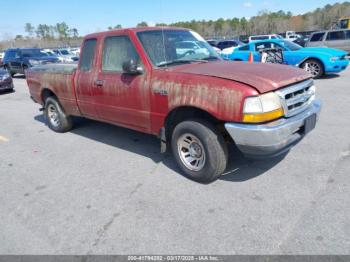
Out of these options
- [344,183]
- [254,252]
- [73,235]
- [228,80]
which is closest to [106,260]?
[73,235]

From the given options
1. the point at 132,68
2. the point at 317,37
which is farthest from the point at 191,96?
the point at 317,37

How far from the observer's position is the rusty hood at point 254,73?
302 centimetres

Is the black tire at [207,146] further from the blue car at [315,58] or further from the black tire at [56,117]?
the blue car at [315,58]

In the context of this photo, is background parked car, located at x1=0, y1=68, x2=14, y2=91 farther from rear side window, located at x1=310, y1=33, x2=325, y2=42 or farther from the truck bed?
rear side window, located at x1=310, y1=33, x2=325, y2=42

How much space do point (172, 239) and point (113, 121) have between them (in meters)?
2.48

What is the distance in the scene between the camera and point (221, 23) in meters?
89.4

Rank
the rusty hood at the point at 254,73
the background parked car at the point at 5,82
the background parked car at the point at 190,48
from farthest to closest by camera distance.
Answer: the background parked car at the point at 5,82 < the background parked car at the point at 190,48 < the rusty hood at the point at 254,73

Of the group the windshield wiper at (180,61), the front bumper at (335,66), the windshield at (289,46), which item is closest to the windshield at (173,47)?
the windshield wiper at (180,61)

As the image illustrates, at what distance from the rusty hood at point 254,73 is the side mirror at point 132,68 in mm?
468

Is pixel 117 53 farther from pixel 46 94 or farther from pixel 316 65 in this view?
pixel 316 65

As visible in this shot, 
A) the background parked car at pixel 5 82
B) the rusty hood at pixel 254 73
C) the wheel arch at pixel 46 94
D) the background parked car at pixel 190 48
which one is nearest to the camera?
the rusty hood at pixel 254 73

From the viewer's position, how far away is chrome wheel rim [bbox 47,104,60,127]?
6.07 metres

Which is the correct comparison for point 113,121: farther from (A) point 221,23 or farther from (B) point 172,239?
(A) point 221,23

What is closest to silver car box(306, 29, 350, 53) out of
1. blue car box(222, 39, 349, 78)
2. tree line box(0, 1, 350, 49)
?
blue car box(222, 39, 349, 78)
